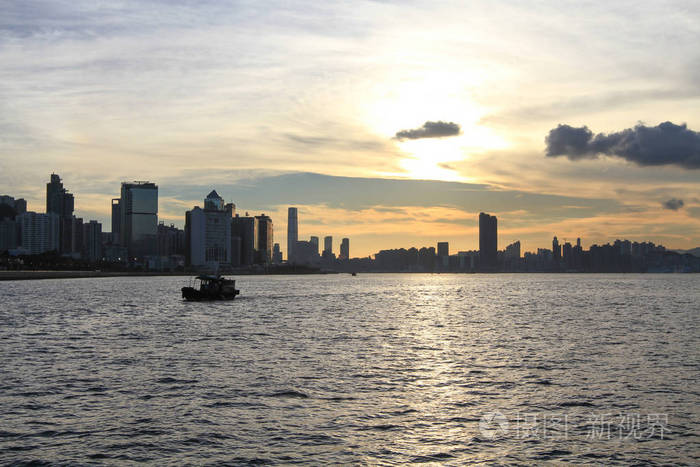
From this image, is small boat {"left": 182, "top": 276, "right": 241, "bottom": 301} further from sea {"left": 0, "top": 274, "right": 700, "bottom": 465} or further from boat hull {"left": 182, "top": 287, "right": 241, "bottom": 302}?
sea {"left": 0, "top": 274, "right": 700, "bottom": 465}

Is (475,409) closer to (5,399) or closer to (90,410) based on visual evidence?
(90,410)

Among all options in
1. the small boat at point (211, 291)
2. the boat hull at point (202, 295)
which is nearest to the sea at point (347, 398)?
the boat hull at point (202, 295)

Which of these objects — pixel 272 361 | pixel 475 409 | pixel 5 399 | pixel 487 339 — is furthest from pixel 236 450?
pixel 487 339

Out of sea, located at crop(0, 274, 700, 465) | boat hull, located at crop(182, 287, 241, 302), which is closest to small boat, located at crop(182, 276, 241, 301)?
boat hull, located at crop(182, 287, 241, 302)

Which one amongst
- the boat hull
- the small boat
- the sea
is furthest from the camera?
the small boat

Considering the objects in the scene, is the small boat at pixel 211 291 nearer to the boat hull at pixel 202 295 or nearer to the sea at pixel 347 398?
the boat hull at pixel 202 295

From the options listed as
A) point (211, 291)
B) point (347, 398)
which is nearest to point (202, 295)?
point (211, 291)

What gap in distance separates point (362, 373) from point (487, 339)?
28.9 m

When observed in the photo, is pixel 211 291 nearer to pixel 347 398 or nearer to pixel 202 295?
pixel 202 295

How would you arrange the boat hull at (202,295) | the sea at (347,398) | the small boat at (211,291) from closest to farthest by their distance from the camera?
the sea at (347,398) < the boat hull at (202,295) < the small boat at (211,291)

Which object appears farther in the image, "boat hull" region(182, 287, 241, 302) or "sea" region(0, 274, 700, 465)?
"boat hull" region(182, 287, 241, 302)

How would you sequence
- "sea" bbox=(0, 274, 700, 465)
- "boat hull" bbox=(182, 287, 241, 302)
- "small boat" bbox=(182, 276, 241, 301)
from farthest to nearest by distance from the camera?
"small boat" bbox=(182, 276, 241, 301) < "boat hull" bbox=(182, 287, 241, 302) < "sea" bbox=(0, 274, 700, 465)

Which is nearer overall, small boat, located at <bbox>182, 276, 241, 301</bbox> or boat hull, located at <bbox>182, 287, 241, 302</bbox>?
boat hull, located at <bbox>182, 287, 241, 302</bbox>

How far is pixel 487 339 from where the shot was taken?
72.2m
